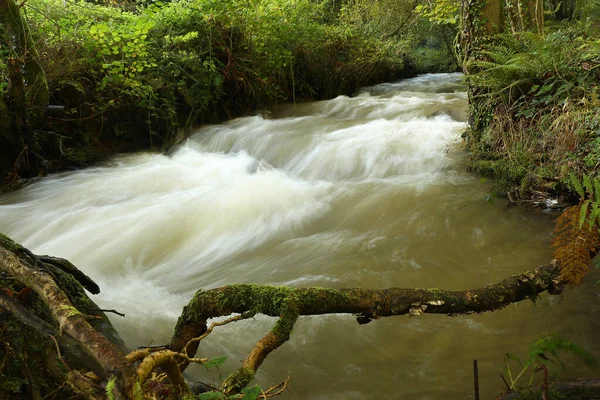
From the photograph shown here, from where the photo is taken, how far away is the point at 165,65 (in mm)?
8539

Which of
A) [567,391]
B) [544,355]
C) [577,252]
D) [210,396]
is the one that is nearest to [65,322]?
[210,396]

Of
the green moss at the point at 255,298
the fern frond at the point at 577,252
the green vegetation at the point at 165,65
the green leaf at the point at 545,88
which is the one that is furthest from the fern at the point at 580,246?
the green vegetation at the point at 165,65

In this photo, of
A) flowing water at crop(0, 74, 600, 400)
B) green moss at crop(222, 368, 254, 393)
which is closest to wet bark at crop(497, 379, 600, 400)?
flowing water at crop(0, 74, 600, 400)

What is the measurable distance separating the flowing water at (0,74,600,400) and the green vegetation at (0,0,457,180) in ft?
2.27

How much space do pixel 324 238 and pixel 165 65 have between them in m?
5.68

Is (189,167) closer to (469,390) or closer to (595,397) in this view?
(469,390)

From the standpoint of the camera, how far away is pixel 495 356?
256cm

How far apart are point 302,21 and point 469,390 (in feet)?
33.2

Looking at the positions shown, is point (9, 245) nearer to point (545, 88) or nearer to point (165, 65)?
point (545, 88)

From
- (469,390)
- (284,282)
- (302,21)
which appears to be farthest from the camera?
(302,21)

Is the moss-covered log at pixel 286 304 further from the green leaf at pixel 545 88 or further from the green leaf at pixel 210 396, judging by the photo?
the green leaf at pixel 545 88

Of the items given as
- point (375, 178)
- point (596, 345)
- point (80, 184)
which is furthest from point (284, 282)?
point (80, 184)

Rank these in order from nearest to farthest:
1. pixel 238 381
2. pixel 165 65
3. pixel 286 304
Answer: pixel 238 381 < pixel 286 304 < pixel 165 65

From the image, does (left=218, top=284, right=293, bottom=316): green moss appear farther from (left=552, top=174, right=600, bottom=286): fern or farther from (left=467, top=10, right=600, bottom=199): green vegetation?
(left=467, top=10, right=600, bottom=199): green vegetation
